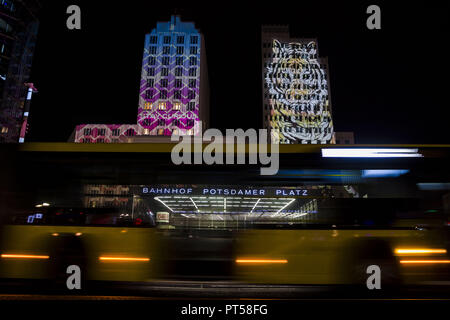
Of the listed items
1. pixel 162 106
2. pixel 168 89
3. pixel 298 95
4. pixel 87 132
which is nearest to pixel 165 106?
pixel 162 106

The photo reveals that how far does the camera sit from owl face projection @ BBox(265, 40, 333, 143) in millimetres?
87375

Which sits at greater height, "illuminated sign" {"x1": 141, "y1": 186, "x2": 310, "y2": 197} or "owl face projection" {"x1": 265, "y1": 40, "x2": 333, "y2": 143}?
"owl face projection" {"x1": 265, "y1": 40, "x2": 333, "y2": 143}

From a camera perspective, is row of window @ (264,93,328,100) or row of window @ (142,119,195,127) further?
row of window @ (264,93,328,100)

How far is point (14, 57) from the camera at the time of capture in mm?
61969

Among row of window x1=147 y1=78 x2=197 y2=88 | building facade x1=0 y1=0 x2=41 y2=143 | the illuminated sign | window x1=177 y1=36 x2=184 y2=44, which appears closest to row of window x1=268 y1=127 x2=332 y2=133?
row of window x1=147 y1=78 x2=197 y2=88

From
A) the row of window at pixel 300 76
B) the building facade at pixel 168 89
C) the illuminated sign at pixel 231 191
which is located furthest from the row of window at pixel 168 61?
the illuminated sign at pixel 231 191

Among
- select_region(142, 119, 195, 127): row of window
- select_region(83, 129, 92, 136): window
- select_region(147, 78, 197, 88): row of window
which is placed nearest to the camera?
select_region(142, 119, 195, 127): row of window

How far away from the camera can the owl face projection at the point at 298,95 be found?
287ft

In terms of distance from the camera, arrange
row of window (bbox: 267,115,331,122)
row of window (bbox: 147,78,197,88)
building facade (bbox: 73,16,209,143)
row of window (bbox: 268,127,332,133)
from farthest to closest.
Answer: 1. row of window (bbox: 267,115,331,122)
2. row of window (bbox: 268,127,332,133)
3. row of window (bbox: 147,78,197,88)
4. building facade (bbox: 73,16,209,143)

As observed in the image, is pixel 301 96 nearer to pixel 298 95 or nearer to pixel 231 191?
pixel 298 95

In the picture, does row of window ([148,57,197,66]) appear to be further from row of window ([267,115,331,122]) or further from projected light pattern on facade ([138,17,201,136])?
row of window ([267,115,331,122])

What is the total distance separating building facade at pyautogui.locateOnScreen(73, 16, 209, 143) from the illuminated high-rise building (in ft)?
81.1
